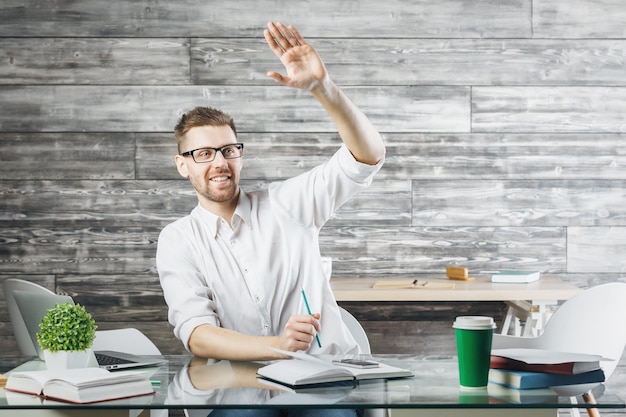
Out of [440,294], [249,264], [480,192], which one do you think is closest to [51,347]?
[249,264]

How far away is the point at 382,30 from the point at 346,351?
1.84m

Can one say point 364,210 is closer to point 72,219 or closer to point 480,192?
point 480,192

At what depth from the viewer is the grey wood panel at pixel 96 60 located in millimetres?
3566

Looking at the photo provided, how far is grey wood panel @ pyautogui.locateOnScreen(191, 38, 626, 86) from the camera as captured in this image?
3.56 meters

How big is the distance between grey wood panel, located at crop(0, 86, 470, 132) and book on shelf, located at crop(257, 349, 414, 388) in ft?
6.75

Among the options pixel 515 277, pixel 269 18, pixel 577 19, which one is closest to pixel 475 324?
pixel 515 277

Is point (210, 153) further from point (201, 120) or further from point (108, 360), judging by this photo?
point (108, 360)

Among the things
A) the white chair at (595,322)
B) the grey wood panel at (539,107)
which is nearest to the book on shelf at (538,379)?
the white chair at (595,322)

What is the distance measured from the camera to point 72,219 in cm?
358

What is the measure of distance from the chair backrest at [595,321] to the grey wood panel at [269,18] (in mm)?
1380

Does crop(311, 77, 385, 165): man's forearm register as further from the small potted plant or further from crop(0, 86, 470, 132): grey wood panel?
crop(0, 86, 470, 132): grey wood panel

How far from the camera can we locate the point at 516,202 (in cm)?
357

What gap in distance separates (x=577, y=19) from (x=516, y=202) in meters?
0.84

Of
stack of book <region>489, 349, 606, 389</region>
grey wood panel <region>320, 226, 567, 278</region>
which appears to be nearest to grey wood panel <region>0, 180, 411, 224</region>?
grey wood panel <region>320, 226, 567, 278</region>
